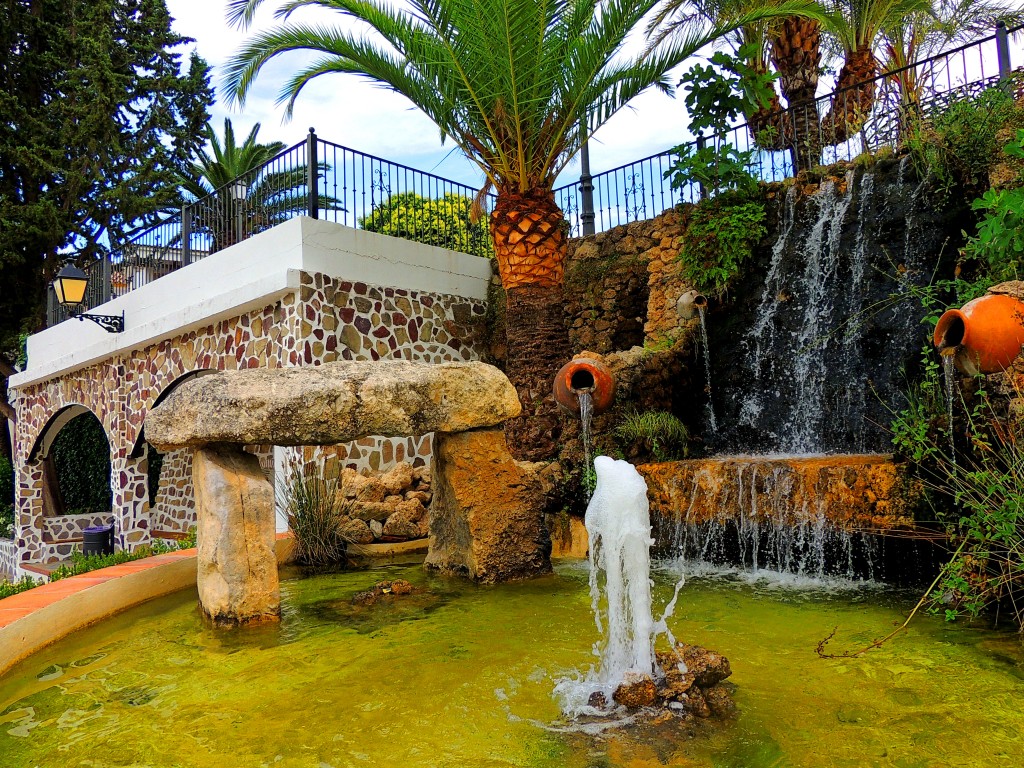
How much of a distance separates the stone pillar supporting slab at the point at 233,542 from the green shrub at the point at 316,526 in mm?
1843

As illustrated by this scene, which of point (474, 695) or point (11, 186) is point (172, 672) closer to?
point (474, 695)

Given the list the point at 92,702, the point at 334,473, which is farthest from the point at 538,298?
the point at 92,702

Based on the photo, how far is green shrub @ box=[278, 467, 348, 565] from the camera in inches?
253

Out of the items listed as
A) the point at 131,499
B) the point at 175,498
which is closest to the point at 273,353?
the point at 131,499

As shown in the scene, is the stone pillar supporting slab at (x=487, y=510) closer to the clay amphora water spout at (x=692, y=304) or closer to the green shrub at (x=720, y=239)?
the clay amphora water spout at (x=692, y=304)

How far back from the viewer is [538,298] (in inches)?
305

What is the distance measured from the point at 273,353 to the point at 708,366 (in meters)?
4.92

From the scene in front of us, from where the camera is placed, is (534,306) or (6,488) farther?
(6,488)

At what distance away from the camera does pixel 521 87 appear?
713 centimetres

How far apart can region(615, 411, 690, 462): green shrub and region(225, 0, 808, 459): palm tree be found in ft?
2.73

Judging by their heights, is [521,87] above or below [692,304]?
above

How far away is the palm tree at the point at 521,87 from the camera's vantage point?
698 cm

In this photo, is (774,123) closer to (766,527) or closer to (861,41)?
(861,41)

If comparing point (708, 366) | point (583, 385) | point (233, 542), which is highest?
point (708, 366)
